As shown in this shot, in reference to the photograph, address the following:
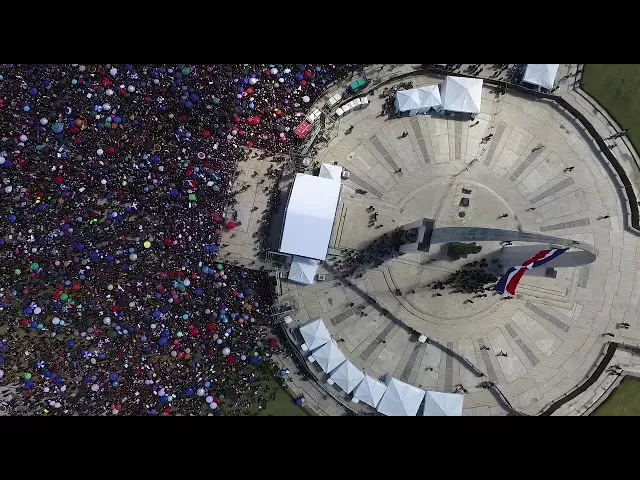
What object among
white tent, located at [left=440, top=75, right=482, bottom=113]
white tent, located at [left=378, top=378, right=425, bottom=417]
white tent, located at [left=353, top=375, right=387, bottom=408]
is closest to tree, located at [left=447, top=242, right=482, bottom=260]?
white tent, located at [left=440, top=75, right=482, bottom=113]

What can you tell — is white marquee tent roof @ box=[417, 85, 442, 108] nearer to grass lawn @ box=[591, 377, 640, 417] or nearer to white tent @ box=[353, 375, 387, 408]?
white tent @ box=[353, 375, 387, 408]

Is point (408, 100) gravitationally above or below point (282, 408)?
above

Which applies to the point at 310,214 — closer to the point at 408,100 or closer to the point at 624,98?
the point at 408,100

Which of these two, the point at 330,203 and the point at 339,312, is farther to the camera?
the point at 339,312

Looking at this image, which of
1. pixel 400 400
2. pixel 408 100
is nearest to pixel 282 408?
pixel 400 400

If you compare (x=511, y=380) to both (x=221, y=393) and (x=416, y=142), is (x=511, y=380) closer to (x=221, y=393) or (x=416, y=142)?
(x=416, y=142)

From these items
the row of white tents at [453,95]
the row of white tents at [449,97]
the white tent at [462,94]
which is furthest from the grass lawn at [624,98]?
the row of white tents at [449,97]

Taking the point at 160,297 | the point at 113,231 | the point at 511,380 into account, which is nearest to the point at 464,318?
the point at 511,380
